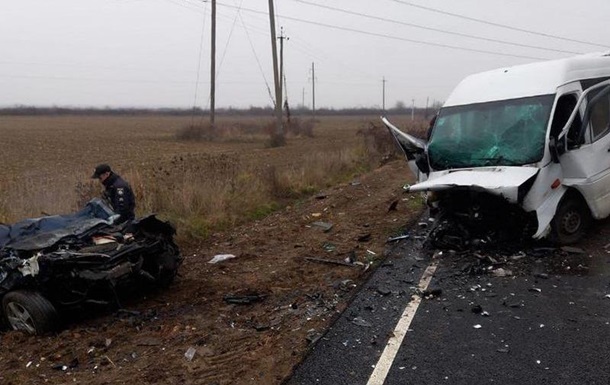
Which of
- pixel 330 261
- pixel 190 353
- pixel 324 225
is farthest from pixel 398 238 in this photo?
pixel 190 353

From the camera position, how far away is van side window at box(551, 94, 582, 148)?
6602 mm

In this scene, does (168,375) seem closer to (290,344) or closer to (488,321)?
(290,344)

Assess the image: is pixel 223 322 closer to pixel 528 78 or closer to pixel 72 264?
pixel 72 264

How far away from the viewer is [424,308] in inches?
193

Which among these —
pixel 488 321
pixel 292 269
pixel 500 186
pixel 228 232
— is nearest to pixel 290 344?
pixel 488 321

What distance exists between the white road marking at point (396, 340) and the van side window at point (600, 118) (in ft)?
10.9

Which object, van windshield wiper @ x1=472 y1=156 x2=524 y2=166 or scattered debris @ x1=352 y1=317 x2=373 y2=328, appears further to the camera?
van windshield wiper @ x1=472 y1=156 x2=524 y2=166

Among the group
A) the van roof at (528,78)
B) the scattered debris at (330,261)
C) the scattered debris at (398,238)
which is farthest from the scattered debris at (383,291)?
the van roof at (528,78)

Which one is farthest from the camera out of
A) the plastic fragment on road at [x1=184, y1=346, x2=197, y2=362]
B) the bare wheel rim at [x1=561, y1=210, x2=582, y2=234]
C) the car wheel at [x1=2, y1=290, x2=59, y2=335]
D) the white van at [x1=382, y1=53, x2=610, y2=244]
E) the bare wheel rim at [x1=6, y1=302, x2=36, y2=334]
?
the bare wheel rim at [x1=561, y1=210, x2=582, y2=234]

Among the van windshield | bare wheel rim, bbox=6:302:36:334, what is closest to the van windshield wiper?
the van windshield

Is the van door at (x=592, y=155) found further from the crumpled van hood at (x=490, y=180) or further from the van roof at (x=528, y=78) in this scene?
the crumpled van hood at (x=490, y=180)

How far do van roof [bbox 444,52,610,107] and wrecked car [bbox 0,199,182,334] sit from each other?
4906mm

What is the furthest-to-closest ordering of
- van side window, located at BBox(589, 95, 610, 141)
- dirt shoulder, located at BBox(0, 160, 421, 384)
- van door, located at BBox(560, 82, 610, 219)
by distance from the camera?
van side window, located at BBox(589, 95, 610, 141) < van door, located at BBox(560, 82, 610, 219) < dirt shoulder, located at BBox(0, 160, 421, 384)

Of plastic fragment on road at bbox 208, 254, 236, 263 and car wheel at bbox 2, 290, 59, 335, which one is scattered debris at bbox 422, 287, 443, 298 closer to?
plastic fragment on road at bbox 208, 254, 236, 263
